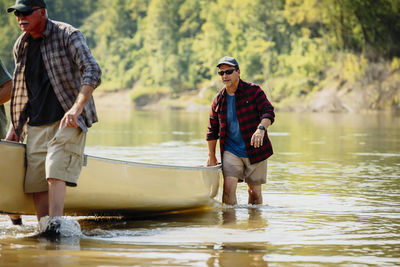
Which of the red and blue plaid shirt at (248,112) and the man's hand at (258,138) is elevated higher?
the red and blue plaid shirt at (248,112)

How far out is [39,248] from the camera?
16.7 ft

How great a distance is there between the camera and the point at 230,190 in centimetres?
726

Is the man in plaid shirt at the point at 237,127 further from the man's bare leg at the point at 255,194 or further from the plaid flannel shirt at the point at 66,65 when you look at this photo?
the plaid flannel shirt at the point at 66,65

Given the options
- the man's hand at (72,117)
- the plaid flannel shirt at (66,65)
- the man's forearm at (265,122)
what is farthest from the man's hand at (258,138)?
the man's hand at (72,117)

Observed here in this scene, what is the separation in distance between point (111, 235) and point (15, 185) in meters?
0.78

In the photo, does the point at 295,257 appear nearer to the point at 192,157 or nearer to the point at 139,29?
the point at 192,157

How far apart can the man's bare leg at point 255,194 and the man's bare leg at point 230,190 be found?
0.21 metres

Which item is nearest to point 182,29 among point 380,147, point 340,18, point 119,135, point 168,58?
point 168,58

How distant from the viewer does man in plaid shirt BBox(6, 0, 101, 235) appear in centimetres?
506

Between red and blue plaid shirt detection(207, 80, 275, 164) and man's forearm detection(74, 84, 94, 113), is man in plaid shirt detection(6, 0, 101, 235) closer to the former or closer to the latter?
man's forearm detection(74, 84, 94, 113)

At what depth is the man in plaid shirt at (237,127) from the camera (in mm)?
6996

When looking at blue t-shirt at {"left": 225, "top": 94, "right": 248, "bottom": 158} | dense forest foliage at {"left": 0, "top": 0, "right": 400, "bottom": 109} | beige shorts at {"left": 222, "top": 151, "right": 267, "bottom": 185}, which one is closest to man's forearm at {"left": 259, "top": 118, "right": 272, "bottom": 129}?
blue t-shirt at {"left": 225, "top": 94, "right": 248, "bottom": 158}

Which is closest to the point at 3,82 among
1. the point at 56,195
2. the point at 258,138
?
the point at 56,195

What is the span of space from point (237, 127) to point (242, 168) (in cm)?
40
